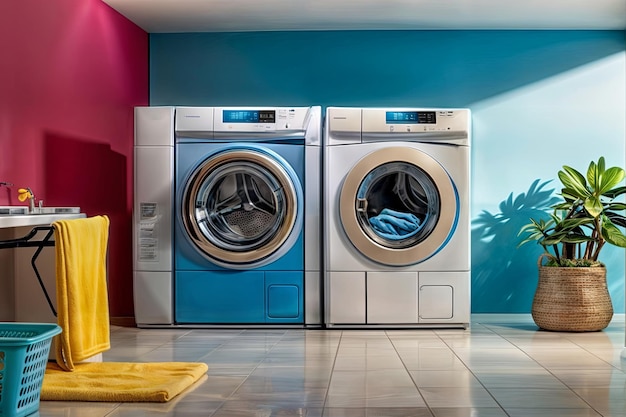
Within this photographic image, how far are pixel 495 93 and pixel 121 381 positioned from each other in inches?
123

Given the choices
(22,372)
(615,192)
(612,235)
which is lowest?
(22,372)

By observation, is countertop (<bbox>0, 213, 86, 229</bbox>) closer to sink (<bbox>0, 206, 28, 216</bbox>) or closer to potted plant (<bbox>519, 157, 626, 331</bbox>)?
sink (<bbox>0, 206, 28, 216</bbox>)

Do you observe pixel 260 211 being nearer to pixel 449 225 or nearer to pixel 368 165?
pixel 368 165

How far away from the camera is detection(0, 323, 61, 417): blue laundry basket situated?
2553mm

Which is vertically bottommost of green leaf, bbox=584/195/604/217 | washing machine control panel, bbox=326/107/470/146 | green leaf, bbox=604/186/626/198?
green leaf, bbox=584/195/604/217

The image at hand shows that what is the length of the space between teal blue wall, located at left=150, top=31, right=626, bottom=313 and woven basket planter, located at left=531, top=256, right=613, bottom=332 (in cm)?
66

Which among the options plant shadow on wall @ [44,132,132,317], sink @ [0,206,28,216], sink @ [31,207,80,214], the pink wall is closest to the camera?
sink @ [0,206,28,216]

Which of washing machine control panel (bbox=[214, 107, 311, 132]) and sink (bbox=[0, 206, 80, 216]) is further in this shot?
washing machine control panel (bbox=[214, 107, 311, 132])

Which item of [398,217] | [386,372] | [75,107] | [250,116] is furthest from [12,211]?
[398,217]

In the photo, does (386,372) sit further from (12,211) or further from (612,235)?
(612,235)

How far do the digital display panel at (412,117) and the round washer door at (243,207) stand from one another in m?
0.62

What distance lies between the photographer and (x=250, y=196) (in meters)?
4.61

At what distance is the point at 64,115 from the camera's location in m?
4.14

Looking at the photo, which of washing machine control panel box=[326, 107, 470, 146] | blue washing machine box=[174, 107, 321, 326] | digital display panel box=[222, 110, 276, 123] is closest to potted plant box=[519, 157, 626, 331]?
washing machine control panel box=[326, 107, 470, 146]
